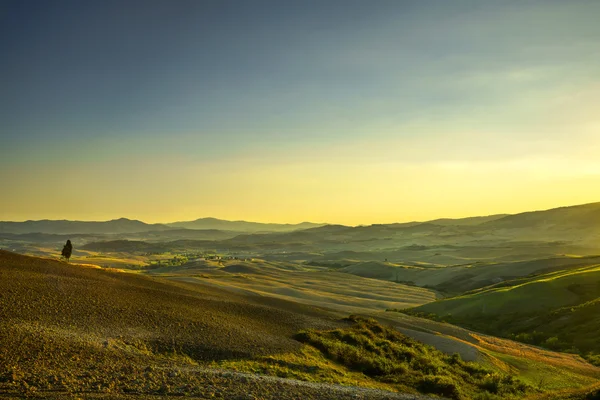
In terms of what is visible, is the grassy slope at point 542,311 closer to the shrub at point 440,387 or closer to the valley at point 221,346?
the valley at point 221,346

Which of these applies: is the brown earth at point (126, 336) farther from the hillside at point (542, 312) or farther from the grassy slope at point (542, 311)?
the grassy slope at point (542, 311)

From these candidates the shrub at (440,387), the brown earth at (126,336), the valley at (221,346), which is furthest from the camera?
the shrub at (440,387)

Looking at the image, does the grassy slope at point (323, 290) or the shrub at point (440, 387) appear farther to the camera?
the grassy slope at point (323, 290)

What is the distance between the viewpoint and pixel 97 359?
52.4ft

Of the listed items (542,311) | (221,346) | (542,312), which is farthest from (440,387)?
(542,311)

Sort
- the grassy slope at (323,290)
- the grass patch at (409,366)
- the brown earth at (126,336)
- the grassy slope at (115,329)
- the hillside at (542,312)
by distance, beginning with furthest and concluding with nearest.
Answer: the grassy slope at (323,290), the hillside at (542,312), the grass patch at (409,366), the grassy slope at (115,329), the brown earth at (126,336)

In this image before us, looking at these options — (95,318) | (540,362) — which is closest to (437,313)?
(540,362)

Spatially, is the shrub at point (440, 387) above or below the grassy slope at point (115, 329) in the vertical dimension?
below

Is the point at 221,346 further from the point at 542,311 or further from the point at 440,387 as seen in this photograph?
the point at 542,311

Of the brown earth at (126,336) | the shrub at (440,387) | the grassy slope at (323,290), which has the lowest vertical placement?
the grassy slope at (323,290)

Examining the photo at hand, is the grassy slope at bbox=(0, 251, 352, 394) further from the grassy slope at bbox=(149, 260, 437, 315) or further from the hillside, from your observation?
the grassy slope at bbox=(149, 260, 437, 315)

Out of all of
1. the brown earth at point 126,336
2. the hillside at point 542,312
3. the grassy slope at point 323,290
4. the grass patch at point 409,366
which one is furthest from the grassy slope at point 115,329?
the grassy slope at point 323,290

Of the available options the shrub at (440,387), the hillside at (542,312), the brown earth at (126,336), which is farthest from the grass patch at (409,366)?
the hillside at (542,312)

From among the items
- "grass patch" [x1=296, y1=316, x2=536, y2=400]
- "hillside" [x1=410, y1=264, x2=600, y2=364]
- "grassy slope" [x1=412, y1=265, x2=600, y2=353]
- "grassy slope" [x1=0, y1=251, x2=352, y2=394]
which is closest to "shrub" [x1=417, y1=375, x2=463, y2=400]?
"grass patch" [x1=296, y1=316, x2=536, y2=400]
